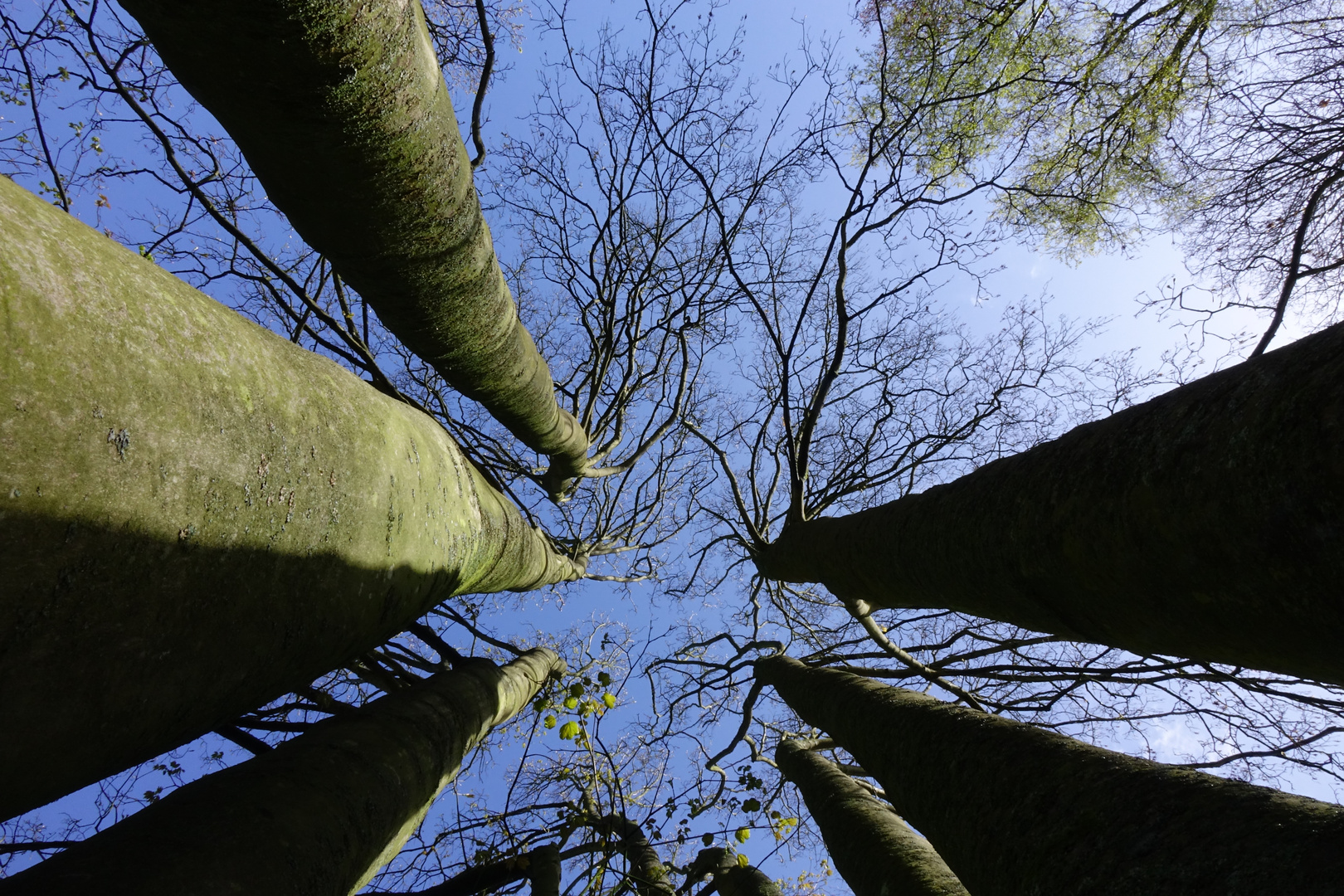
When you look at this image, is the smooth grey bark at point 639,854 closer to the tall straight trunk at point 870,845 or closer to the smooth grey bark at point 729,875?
the smooth grey bark at point 729,875

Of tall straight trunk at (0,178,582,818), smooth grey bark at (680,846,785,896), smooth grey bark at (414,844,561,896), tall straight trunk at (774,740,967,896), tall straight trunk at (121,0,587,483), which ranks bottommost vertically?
smooth grey bark at (680,846,785,896)

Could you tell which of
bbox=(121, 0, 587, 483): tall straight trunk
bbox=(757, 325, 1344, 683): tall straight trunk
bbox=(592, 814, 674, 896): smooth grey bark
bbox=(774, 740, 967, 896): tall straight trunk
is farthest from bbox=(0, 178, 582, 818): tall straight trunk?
bbox=(592, 814, 674, 896): smooth grey bark

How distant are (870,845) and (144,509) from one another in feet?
8.28

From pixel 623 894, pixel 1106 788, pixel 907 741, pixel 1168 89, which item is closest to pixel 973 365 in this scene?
pixel 1168 89

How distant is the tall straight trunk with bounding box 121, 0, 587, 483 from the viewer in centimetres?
108

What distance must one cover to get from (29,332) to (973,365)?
5.12 metres

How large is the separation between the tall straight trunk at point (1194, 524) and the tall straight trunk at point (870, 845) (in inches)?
39.9

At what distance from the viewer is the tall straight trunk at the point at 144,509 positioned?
0.59 meters

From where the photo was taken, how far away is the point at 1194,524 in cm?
86

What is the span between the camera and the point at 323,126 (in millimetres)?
1260

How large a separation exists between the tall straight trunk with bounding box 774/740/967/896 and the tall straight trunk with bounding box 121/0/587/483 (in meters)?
2.58

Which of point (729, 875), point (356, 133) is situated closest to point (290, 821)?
point (356, 133)

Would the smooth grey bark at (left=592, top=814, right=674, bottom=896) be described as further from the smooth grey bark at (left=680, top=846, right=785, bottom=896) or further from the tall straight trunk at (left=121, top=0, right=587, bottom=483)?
the tall straight trunk at (left=121, top=0, right=587, bottom=483)

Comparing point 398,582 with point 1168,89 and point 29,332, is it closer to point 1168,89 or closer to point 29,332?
point 29,332
